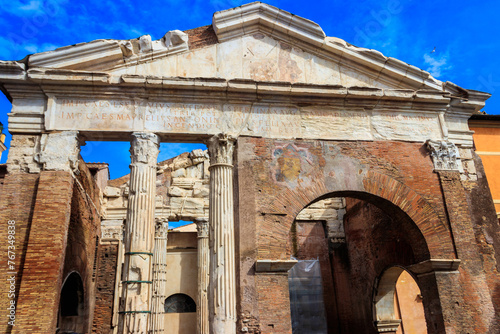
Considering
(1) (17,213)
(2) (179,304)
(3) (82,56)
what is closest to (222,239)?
(1) (17,213)

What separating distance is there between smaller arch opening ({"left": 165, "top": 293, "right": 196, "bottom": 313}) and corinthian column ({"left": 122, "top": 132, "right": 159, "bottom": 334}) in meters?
9.02

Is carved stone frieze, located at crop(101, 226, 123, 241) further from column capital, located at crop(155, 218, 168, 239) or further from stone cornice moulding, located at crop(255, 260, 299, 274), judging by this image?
stone cornice moulding, located at crop(255, 260, 299, 274)

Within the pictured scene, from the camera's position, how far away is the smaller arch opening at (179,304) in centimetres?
1612

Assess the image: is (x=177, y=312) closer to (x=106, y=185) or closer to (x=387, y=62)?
(x=106, y=185)

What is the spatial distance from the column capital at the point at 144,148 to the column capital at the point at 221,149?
1108mm

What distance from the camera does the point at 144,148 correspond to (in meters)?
8.42

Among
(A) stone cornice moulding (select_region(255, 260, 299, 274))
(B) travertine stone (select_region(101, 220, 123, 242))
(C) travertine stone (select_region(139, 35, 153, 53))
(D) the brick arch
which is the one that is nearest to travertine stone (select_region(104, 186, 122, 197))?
(B) travertine stone (select_region(101, 220, 123, 242))

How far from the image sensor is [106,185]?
14.0 meters

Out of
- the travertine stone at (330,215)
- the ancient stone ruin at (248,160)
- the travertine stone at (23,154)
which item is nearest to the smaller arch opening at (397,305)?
the ancient stone ruin at (248,160)

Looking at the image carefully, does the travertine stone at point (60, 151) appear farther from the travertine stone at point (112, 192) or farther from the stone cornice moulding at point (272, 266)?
the travertine stone at point (112, 192)

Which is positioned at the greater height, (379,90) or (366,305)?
(379,90)

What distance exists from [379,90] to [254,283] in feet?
16.3

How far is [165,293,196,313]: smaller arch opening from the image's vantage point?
16.1 meters

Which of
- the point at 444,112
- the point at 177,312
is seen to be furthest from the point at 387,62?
the point at 177,312
